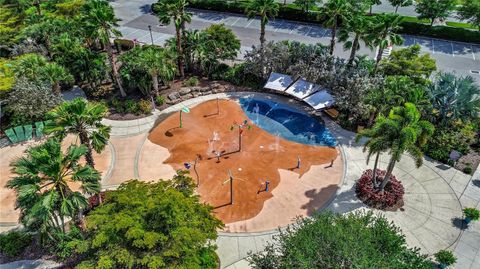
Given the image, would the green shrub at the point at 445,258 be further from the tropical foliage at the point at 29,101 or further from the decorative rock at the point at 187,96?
the tropical foliage at the point at 29,101

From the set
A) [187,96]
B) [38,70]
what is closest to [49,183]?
[38,70]

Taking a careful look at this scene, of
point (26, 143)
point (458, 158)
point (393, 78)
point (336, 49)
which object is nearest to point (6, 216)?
point (26, 143)

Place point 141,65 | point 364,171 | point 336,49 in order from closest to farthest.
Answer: point 364,171, point 141,65, point 336,49

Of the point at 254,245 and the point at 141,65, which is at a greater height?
the point at 141,65

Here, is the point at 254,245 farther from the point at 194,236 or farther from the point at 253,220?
the point at 194,236

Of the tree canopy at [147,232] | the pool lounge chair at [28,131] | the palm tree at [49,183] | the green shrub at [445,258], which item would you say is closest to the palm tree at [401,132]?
the green shrub at [445,258]

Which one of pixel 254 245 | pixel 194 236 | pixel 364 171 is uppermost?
pixel 194 236
